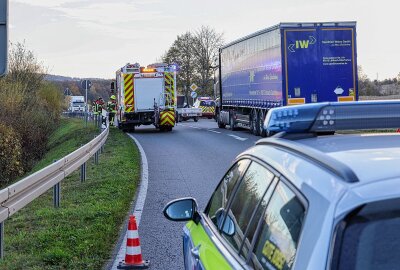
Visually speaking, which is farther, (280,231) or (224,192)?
(224,192)

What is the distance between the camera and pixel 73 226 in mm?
8273

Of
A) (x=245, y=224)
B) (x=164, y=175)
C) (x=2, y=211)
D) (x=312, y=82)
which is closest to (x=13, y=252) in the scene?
(x=2, y=211)

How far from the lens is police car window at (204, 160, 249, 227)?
143 inches

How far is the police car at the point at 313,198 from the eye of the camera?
1960mm

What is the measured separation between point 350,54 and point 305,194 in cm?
2118

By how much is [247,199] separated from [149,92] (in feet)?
88.1

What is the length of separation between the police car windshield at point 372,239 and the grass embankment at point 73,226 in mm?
4792

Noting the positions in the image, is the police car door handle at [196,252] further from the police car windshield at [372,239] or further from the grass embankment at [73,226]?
the grass embankment at [73,226]

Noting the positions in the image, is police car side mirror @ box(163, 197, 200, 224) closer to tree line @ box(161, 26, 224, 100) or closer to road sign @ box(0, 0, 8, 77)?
road sign @ box(0, 0, 8, 77)

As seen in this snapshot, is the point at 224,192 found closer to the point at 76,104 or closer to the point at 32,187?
the point at 32,187

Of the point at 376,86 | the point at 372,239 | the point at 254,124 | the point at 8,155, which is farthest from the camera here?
Answer: the point at 376,86

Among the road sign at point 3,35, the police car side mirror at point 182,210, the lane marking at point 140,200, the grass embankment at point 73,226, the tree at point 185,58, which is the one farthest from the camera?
the tree at point 185,58

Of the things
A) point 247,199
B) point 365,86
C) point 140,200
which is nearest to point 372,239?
point 247,199

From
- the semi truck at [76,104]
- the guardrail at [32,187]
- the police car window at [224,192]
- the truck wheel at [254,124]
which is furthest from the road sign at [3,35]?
the semi truck at [76,104]
